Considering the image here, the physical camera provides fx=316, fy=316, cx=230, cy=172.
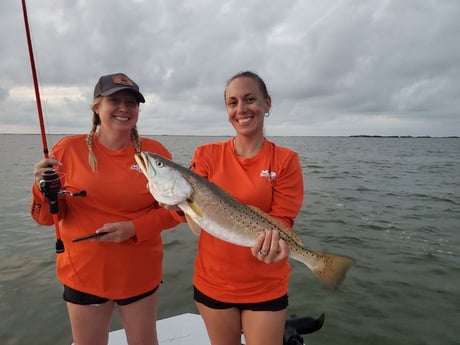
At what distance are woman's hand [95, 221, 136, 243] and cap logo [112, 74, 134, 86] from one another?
145 centimetres

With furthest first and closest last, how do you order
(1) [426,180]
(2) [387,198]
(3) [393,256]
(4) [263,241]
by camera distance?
1. (1) [426,180]
2. (2) [387,198]
3. (3) [393,256]
4. (4) [263,241]

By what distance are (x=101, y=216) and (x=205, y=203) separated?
112cm

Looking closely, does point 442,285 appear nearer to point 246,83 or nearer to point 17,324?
point 246,83

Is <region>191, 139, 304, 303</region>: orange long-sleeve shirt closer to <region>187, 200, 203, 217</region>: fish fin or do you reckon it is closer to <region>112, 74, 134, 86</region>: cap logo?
<region>187, 200, 203, 217</region>: fish fin

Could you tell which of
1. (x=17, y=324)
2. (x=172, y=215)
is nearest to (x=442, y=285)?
(x=172, y=215)

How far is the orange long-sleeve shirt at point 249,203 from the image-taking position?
9.76 feet

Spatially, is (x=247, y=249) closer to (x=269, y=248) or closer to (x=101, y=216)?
(x=269, y=248)

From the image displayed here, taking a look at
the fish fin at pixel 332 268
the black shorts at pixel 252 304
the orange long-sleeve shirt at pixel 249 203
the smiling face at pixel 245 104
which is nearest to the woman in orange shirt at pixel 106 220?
the orange long-sleeve shirt at pixel 249 203

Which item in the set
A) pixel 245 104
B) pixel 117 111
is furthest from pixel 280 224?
pixel 117 111

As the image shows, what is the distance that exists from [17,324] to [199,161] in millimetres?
6227

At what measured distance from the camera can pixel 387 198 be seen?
1734cm

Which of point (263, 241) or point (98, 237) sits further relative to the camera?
point (98, 237)

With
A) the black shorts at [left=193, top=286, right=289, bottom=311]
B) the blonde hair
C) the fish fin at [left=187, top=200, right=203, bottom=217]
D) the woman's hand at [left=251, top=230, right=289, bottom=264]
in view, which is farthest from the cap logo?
the black shorts at [left=193, top=286, right=289, bottom=311]

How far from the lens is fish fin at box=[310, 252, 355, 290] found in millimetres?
3164
